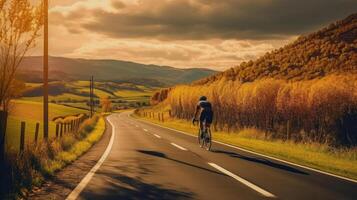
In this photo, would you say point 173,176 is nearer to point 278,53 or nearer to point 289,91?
point 289,91

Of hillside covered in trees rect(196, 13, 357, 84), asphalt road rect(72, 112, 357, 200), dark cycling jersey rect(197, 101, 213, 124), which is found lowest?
asphalt road rect(72, 112, 357, 200)

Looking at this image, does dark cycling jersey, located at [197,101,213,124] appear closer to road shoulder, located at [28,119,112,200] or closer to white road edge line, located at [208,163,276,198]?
white road edge line, located at [208,163,276,198]

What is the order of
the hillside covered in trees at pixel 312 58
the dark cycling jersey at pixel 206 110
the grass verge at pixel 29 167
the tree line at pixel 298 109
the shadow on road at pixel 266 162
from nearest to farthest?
the grass verge at pixel 29 167 → the shadow on road at pixel 266 162 → the dark cycling jersey at pixel 206 110 → the tree line at pixel 298 109 → the hillside covered in trees at pixel 312 58

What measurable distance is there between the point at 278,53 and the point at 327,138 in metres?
55.7

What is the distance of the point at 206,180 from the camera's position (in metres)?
10.5

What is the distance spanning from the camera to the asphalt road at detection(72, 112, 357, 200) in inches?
343

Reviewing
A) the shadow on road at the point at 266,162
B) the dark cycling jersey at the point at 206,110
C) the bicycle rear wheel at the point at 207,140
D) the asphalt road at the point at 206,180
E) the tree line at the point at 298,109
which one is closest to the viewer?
the asphalt road at the point at 206,180

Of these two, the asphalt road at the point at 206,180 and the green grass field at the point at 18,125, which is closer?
the asphalt road at the point at 206,180

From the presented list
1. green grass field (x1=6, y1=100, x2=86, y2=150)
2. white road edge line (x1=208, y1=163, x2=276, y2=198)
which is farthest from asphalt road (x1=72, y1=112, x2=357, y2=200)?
green grass field (x1=6, y1=100, x2=86, y2=150)

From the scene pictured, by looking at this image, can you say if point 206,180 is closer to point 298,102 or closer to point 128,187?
point 128,187

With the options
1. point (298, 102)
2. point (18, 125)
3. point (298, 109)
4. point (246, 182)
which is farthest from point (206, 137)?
point (18, 125)

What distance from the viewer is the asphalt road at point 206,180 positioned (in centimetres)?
870

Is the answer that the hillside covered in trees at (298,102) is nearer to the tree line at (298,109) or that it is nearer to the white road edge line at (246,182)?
the tree line at (298,109)

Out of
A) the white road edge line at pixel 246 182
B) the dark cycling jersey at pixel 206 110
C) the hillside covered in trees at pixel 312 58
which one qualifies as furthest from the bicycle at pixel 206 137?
the hillside covered in trees at pixel 312 58
